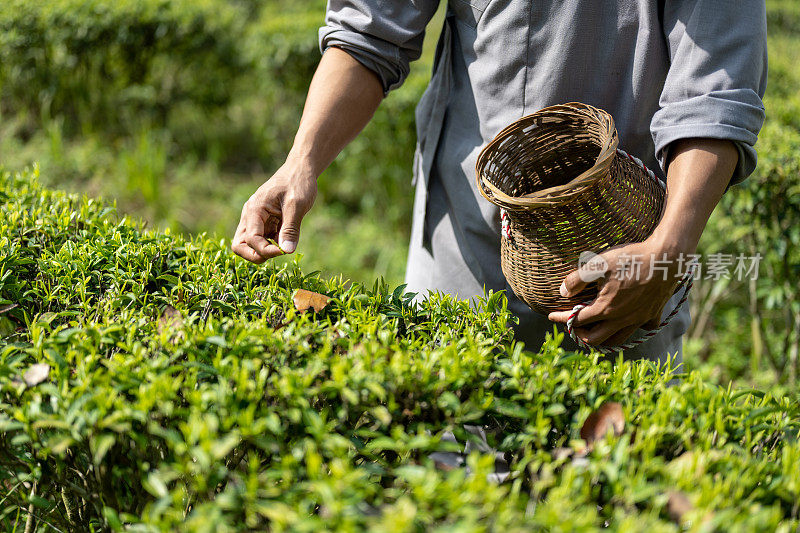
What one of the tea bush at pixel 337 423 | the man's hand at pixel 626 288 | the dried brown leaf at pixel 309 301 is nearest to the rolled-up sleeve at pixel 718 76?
the man's hand at pixel 626 288

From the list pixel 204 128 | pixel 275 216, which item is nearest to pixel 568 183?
pixel 275 216

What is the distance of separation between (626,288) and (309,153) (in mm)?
916

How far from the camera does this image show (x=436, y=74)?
207cm

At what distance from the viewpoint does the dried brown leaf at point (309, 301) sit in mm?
1524

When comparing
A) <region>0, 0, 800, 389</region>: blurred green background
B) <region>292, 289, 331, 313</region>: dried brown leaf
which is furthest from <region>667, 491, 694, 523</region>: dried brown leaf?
<region>0, 0, 800, 389</region>: blurred green background

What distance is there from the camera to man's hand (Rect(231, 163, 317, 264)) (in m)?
1.65

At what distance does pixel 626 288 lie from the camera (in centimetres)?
150

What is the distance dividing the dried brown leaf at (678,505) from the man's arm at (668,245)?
55cm

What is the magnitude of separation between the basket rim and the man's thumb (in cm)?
48

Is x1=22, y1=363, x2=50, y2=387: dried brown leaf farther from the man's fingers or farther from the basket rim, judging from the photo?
the basket rim

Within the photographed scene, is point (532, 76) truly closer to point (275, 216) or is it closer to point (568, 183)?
point (568, 183)

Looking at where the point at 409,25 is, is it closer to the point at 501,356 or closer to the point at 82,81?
the point at 501,356

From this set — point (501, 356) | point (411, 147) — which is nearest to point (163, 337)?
point (501, 356)

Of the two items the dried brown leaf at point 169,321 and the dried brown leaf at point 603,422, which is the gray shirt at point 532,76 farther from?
the dried brown leaf at point 169,321
